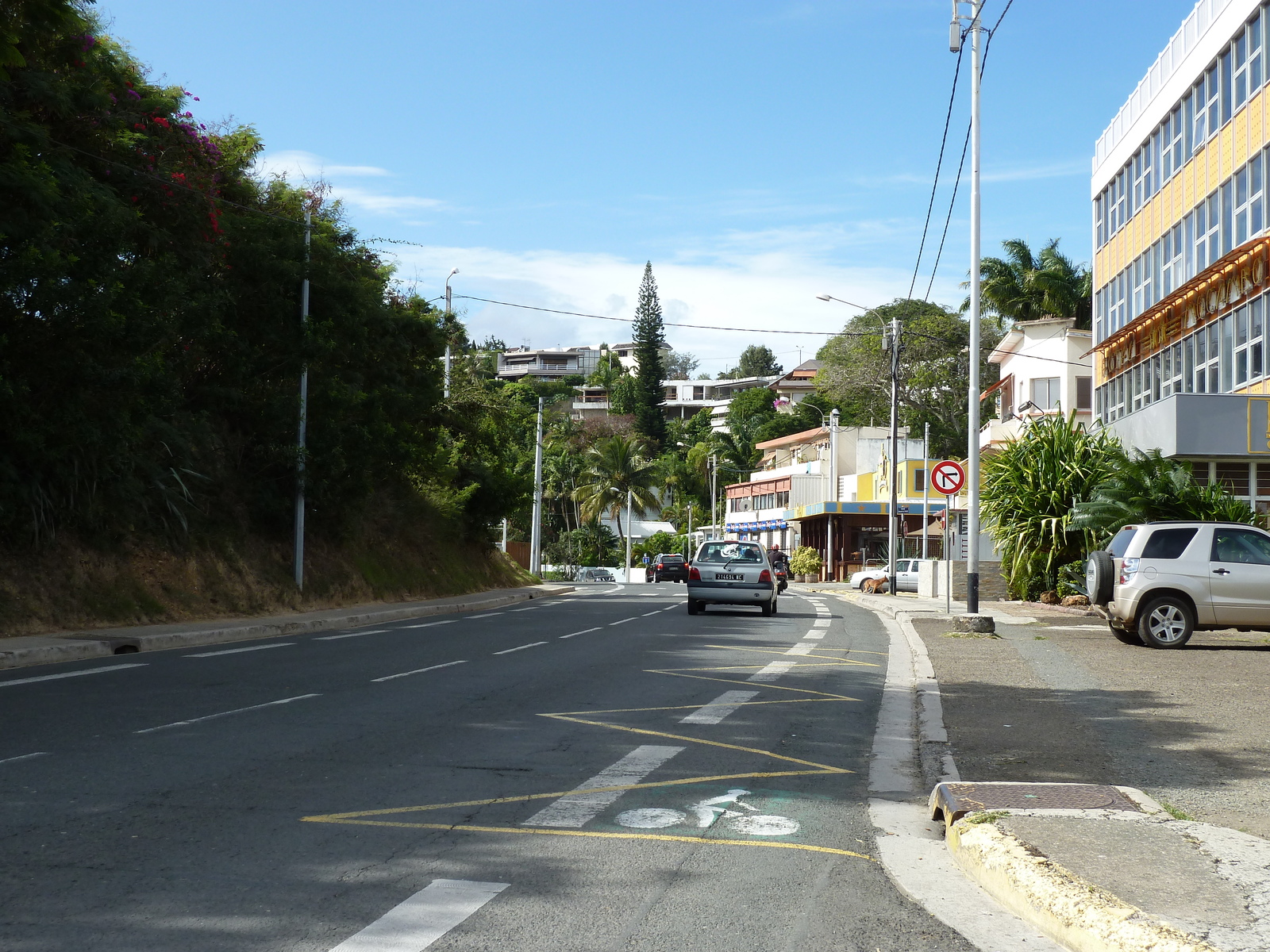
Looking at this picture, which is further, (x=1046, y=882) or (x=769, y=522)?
(x=769, y=522)

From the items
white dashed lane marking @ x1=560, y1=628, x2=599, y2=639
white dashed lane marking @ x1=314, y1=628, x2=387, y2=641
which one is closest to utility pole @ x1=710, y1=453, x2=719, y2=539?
white dashed lane marking @ x1=560, y1=628, x2=599, y2=639

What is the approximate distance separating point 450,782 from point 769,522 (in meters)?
71.1

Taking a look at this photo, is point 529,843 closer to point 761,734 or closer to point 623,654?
point 761,734

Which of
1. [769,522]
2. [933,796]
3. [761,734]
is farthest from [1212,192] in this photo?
[769,522]

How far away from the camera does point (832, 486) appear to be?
2717 inches

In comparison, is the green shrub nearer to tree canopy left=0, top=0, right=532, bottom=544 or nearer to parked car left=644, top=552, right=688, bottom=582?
parked car left=644, top=552, right=688, bottom=582

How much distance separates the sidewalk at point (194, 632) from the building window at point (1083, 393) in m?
26.5

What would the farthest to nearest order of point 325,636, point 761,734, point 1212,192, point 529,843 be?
point 1212,192 < point 325,636 < point 761,734 < point 529,843

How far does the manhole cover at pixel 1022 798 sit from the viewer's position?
20.8ft

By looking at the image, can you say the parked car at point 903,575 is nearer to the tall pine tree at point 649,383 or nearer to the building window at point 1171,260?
the building window at point 1171,260

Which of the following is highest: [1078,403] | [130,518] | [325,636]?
[1078,403]

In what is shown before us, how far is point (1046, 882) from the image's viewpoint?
15.9 feet

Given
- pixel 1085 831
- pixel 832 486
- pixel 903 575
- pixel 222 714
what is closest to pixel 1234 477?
pixel 903 575

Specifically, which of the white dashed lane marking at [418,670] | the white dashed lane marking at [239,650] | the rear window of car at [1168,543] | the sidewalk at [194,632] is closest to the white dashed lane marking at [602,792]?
the white dashed lane marking at [418,670]
